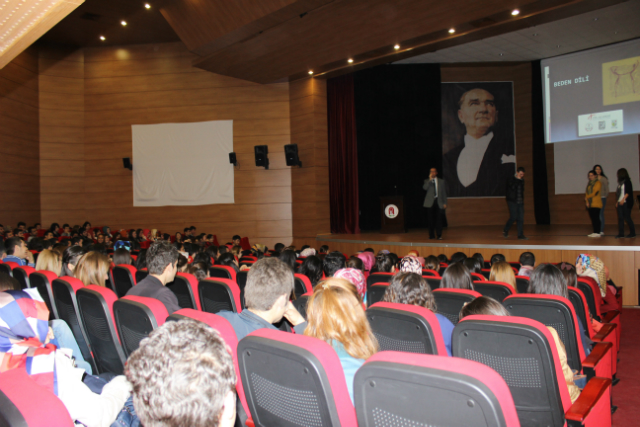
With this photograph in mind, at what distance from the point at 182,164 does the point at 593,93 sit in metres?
10.4

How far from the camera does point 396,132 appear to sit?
11.9m

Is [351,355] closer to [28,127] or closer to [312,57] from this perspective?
[312,57]

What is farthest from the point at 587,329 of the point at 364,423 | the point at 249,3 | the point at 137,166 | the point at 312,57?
the point at 137,166

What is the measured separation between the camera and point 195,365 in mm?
812

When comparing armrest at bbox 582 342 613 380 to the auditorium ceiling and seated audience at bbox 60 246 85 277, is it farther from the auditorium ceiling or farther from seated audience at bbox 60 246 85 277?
the auditorium ceiling

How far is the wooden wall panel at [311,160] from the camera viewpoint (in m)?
10.8

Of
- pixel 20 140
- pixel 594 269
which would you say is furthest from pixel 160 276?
pixel 20 140

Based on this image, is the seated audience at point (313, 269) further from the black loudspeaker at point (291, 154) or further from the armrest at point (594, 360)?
the black loudspeaker at point (291, 154)

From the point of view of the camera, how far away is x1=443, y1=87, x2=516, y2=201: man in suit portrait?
12.6 meters

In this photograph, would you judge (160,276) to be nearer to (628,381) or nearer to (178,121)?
(628,381)

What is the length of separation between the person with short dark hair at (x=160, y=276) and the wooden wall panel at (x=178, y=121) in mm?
8378

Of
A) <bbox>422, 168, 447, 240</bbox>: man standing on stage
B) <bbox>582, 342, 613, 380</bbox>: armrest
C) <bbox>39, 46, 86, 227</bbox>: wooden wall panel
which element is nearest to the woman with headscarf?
<bbox>582, 342, 613, 380</bbox>: armrest

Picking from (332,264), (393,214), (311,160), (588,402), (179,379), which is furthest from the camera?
(311,160)

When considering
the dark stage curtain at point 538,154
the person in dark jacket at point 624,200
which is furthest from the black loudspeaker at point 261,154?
the dark stage curtain at point 538,154
